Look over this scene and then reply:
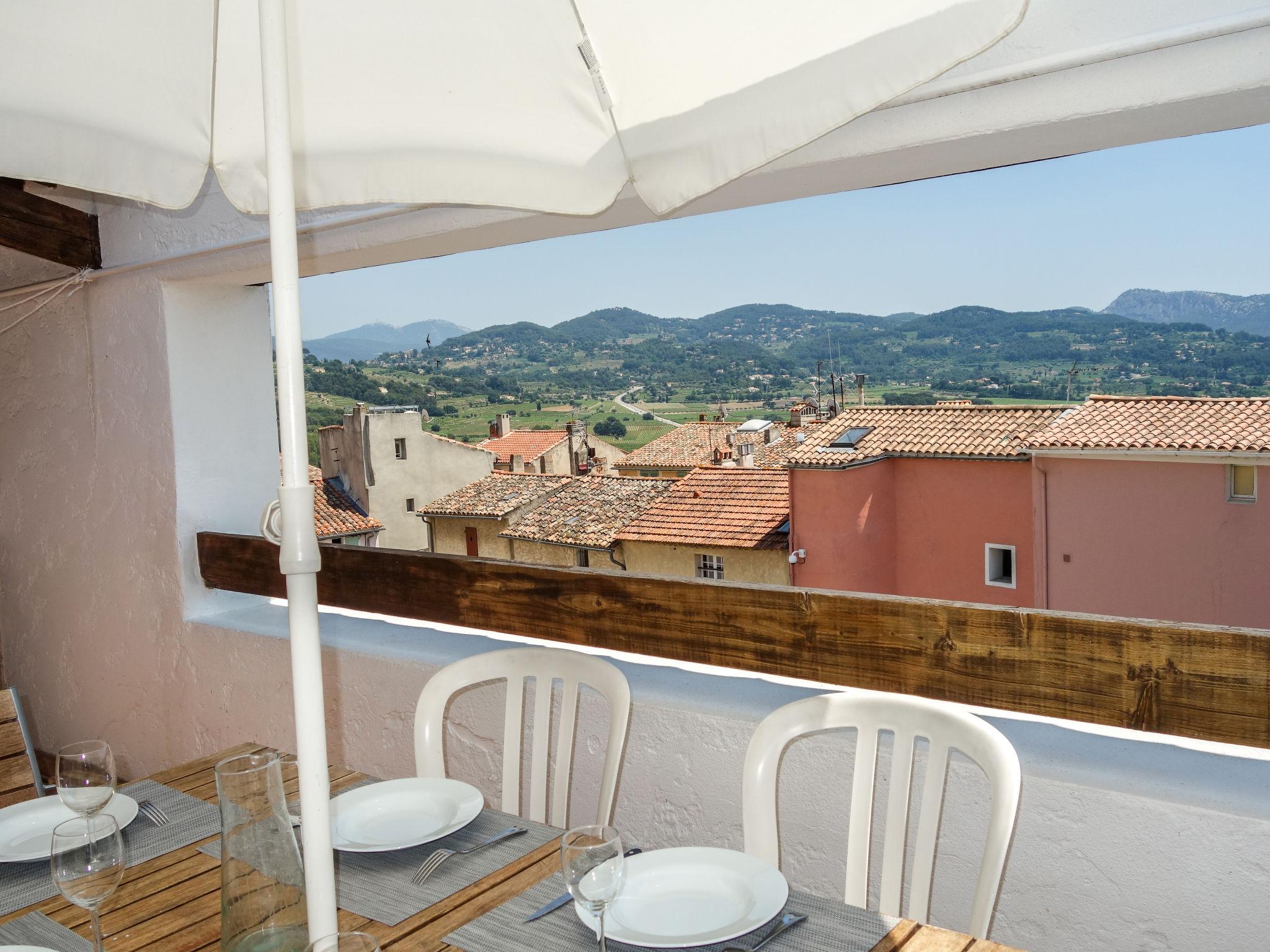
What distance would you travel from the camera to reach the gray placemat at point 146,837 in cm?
109

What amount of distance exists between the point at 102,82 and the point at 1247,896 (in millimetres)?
1814

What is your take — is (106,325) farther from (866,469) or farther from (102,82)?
(866,469)

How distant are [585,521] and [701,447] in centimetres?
37

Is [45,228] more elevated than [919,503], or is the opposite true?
[45,228]

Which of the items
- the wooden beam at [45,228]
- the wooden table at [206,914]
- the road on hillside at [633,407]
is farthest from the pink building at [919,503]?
the wooden beam at [45,228]

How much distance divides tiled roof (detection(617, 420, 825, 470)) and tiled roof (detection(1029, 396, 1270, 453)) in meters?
0.63

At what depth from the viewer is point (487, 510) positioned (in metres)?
2.75

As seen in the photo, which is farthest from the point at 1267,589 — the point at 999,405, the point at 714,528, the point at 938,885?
the point at 714,528

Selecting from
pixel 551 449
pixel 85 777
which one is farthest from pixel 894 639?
pixel 551 449

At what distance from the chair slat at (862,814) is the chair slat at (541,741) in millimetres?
528

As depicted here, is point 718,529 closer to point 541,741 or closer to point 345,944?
point 541,741

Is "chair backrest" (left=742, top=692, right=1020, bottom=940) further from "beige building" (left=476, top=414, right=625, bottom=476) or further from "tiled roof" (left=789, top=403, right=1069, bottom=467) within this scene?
"beige building" (left=476, top=414, right=625, bottom=476)

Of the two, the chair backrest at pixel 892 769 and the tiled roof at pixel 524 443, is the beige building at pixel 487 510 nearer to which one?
the tiled roof at pixel 524 443

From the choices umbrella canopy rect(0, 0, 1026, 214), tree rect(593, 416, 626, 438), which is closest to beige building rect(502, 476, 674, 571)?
tree rect(593, 416, 626, 438)
